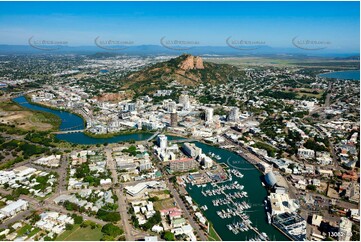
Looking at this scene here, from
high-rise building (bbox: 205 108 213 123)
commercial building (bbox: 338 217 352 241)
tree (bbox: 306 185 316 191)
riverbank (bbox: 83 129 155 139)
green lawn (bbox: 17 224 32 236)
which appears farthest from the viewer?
high-rise building (bbox: 205 108 213 123)

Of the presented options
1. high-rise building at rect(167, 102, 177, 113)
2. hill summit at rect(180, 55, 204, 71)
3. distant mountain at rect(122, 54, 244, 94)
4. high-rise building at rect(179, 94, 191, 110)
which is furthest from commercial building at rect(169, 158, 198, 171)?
hill summit at rect(180, 55, 204, 71)

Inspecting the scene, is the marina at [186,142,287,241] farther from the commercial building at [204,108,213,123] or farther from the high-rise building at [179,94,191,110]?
the high-rise building at [179,94,191,110]

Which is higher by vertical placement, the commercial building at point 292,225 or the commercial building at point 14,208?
the commercial building at point 292,225

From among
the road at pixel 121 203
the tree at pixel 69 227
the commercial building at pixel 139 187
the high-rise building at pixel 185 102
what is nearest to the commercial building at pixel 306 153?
the commercial building at pixel 139 187

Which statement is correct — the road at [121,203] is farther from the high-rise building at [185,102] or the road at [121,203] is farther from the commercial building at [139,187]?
the high-rise building at [185,102]

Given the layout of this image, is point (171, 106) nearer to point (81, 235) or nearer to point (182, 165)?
point (182, 165)

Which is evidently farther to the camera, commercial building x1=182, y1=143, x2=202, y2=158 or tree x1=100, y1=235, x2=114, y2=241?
commercial building x1=182, y1=143, x2=202, y2=158

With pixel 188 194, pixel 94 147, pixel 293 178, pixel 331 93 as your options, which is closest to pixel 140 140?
pixel 94 147
